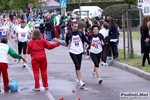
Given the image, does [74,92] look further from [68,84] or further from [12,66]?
[12,66]

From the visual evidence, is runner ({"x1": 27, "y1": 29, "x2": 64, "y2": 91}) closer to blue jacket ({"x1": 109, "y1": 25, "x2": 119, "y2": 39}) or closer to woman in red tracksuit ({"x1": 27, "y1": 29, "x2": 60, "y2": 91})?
woman in red tracksuit ({"x1": 27, "y1": 29, "x2": 60, "y2": 91})

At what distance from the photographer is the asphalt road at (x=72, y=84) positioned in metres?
12.1

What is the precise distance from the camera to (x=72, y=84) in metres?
14.0

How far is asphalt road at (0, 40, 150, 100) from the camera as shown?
1212 centimetres

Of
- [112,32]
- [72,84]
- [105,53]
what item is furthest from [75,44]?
[112,32]

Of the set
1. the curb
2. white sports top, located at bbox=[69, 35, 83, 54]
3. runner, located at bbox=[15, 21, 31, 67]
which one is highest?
white sports top, located at bbox=[69, 35, 83, 54]

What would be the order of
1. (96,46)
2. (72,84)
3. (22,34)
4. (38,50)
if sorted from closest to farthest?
(38,50), (72,84), (96,46), (22,34)

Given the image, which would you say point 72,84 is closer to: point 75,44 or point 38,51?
point 75,44

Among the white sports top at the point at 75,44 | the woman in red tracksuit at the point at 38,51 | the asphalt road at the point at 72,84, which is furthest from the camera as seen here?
the white sports top at the point at 75,44

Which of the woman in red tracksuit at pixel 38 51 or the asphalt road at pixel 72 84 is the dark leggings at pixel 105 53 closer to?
the asphalt road at pixel 72 84

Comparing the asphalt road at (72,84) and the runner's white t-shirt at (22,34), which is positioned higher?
the runner's white t-shirt at (22,34)

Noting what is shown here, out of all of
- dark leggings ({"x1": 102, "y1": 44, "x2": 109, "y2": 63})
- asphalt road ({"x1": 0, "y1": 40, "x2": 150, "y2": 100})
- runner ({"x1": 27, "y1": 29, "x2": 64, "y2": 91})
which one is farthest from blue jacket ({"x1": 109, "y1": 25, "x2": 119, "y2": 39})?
runner ({"x1": 27, "y1": 29, "x2": 64, "y2": 91})

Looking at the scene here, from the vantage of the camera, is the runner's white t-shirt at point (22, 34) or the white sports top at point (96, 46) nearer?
the white sports top at point (96, 46)

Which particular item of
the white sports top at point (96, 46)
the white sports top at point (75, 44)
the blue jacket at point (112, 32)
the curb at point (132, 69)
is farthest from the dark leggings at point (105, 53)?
the white sports top at point (75, 44)
